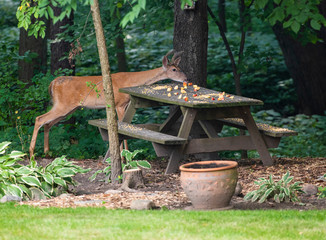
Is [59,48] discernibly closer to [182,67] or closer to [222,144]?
[182,67]

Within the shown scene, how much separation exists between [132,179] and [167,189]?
0.46 metres

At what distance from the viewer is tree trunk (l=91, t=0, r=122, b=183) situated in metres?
7.44

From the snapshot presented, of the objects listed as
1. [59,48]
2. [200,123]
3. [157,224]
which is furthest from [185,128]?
[59,48]

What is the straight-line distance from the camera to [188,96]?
8.70 m

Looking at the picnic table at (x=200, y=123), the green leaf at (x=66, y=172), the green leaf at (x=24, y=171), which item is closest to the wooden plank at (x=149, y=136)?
the picnic table at (x=200, y=123)

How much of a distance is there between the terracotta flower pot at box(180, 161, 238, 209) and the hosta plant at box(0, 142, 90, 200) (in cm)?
180

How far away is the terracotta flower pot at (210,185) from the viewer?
19.7 feet

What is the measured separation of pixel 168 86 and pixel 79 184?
2.27m

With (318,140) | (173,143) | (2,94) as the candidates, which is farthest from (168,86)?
(318,140)

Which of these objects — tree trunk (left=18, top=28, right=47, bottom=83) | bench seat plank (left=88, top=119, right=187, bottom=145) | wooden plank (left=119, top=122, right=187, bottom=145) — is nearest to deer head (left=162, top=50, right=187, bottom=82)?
bench seat plank (left=88, top=119, right=187, bottom=145)

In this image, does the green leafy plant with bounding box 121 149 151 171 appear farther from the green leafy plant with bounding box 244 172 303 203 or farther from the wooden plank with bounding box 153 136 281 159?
the green leafy plant with bounding box 244 172 303 203

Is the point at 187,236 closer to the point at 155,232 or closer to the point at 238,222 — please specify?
the point at 155,232

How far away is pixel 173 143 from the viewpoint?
26.1 feet

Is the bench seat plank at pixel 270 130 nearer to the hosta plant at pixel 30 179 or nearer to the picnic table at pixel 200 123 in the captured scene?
the picnic table at pixel 200 123
